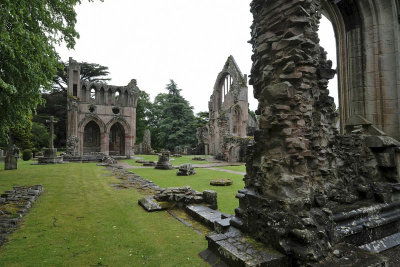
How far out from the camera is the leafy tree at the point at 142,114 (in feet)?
149

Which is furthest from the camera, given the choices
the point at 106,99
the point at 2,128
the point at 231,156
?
the point at 106,99

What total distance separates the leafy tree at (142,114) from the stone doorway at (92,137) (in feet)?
37.5

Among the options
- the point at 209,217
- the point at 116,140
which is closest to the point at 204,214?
the point at 209,217

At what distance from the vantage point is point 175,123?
142ft

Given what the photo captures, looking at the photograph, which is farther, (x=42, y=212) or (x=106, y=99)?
(x=106, y=99)

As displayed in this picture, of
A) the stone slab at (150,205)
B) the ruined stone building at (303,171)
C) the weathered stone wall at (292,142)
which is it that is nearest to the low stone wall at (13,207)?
the stone slab at (150,205)

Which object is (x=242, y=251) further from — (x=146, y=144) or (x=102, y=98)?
(x=146, y=144)

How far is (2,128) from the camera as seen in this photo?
906 cm

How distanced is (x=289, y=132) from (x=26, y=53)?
8346mm

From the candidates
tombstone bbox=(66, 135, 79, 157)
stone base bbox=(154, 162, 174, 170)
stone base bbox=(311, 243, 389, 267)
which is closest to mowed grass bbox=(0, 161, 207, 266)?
stone base bbox=(311, 243, 389, 267)

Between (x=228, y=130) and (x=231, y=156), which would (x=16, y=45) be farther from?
(x=228, y=130)

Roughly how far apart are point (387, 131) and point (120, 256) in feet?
22.3

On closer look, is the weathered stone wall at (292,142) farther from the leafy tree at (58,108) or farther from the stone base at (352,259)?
the leafy tree at (58,108)

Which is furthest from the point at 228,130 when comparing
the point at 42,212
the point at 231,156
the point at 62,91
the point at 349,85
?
the point at 62,91
